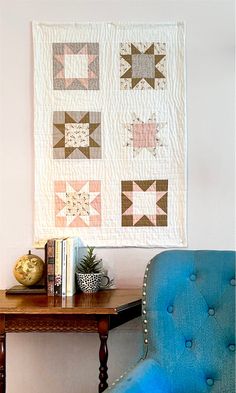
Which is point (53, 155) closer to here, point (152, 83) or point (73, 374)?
point (152, 83)

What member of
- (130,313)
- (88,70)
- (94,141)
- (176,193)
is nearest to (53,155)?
(94,141)

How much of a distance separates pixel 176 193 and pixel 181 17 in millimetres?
845

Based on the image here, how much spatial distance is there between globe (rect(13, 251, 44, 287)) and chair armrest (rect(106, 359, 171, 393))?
76 cm

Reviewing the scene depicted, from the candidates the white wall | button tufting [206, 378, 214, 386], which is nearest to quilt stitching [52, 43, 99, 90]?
the white wall

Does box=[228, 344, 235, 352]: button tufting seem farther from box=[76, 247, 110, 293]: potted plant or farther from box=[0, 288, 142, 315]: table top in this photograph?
box=[76, 247, 110, 293]: potted plant

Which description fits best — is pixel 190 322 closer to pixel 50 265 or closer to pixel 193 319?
pixel 193 319

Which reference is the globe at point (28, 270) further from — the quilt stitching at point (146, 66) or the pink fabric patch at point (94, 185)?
the quilt stitching at point (146, 66)

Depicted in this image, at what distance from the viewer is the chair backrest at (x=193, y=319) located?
77.3 inches

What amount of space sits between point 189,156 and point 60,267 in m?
0.81

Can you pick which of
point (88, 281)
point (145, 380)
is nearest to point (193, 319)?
point (145, 380)

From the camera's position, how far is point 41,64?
8.57 feet

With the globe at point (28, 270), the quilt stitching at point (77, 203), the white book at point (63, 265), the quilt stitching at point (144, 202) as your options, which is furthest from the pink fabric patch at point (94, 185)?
the globe at point (28, 270)

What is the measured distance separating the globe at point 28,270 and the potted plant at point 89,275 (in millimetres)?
181

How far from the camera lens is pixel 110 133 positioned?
260cm
